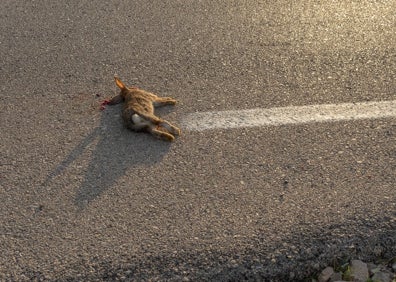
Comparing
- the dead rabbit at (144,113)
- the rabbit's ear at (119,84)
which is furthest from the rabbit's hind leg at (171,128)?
the rabbit's ear at (119,84)

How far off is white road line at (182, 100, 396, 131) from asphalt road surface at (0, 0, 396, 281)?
6cm

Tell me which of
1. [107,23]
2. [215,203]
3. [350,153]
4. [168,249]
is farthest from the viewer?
[107,23]

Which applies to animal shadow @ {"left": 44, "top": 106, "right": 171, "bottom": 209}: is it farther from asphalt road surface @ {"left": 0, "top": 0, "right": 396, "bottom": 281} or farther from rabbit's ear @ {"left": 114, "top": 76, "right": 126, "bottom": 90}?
rabbit's ear @ {"left": 114, "top": 76, "right": 126, "bottom": 90}

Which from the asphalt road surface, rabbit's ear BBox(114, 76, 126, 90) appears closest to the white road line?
the asphalt road surface

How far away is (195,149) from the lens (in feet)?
11.8

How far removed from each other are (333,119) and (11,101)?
2106mm

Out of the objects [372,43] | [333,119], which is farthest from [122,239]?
[372,43]

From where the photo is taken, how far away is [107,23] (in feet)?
16.7

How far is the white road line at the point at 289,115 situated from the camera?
3777mm

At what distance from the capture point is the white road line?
3777 mm

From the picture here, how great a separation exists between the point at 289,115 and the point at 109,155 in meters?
1.13

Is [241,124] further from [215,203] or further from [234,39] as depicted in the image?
[234,39]

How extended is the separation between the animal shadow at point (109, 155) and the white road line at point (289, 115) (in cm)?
32

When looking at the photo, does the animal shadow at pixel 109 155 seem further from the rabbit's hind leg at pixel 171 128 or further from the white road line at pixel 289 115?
the white road line at pixel 289 115
